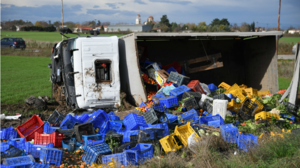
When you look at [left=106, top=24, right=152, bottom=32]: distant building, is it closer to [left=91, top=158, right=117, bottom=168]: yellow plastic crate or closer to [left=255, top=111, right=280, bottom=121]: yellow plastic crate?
[left=255, top=111, right=280, bottom=121]: yellow plastic crate

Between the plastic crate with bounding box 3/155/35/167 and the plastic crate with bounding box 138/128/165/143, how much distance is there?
6.42ft

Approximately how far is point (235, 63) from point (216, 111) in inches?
238

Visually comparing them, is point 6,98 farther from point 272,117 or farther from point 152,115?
point 272,117

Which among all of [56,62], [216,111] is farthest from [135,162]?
[56,62]

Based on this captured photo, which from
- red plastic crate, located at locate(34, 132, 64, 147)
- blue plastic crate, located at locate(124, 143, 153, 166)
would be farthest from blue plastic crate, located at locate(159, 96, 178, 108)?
red plastic crate, located at locate(34, 132, 64, 147)

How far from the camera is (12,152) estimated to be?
4.35 m

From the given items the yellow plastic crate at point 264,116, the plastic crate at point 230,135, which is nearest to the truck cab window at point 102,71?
the plastic crate at point 230,135

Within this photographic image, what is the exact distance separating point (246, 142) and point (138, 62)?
4442mm

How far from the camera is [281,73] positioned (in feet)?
52.7

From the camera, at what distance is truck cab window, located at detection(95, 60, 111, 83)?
787 centimetres

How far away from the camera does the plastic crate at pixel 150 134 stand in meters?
4.88

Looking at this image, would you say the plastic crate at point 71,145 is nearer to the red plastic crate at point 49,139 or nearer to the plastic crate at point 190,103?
the red plastic crate at point 49,139

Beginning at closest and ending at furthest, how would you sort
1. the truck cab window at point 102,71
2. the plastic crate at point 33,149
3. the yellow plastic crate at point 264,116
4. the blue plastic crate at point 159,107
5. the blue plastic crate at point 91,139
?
the plastic crate at point 33,149
the blue plastic crate at point 91,139
the yellow plastic crate at point 264,116
the blue plastic crate at point 159,107
the truck cab window at point 102,71

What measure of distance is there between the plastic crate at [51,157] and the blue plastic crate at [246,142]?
3.28 m
